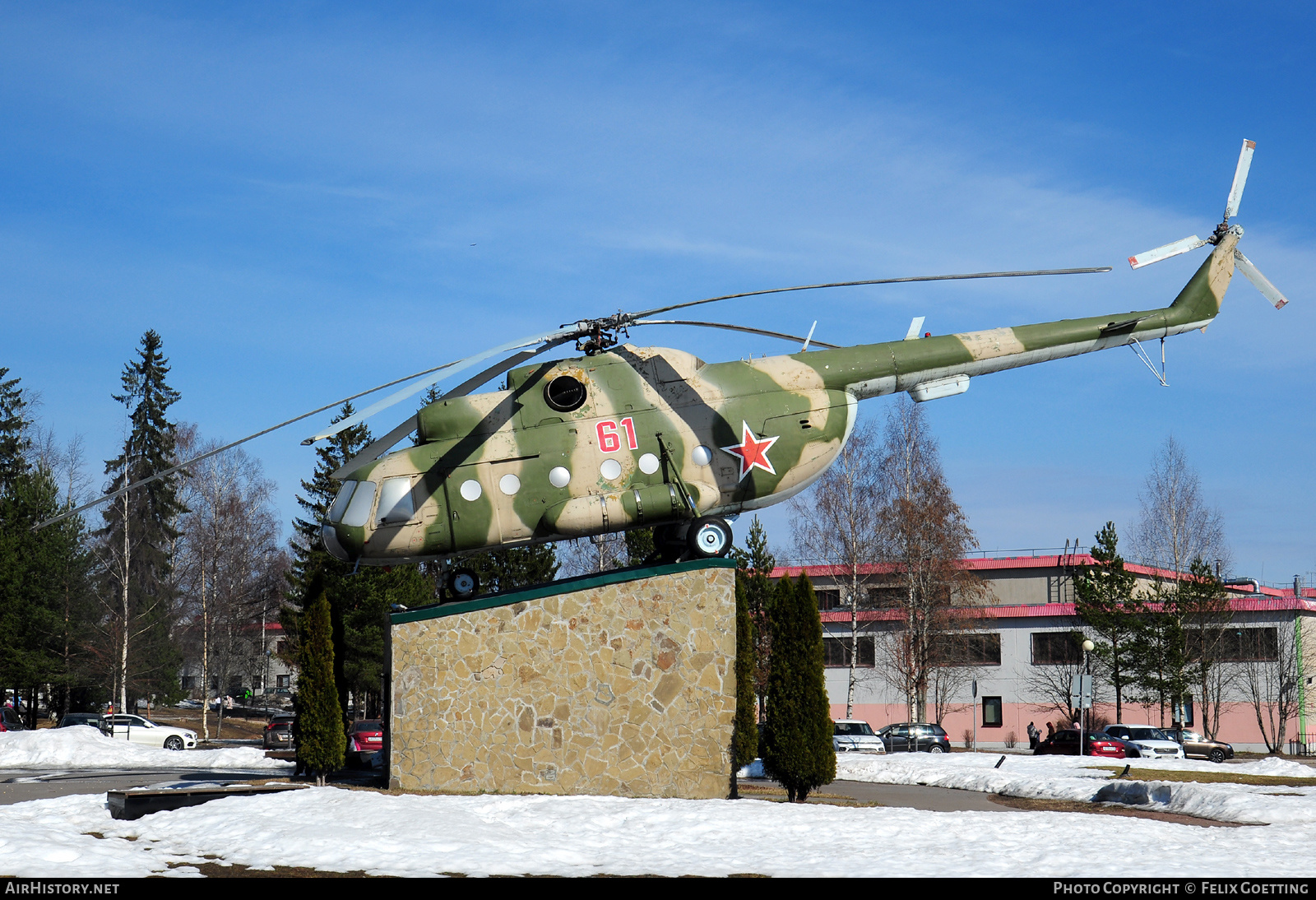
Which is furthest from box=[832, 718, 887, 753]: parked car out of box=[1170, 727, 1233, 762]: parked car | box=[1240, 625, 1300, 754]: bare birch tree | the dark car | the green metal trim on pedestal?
the dark car

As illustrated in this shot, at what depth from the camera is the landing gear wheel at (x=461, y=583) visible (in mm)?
18625

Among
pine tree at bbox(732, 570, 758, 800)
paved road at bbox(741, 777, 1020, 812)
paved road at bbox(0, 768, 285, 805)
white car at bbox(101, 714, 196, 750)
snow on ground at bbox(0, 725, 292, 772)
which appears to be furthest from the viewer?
white car at bbox(101, 714, 196, 750)

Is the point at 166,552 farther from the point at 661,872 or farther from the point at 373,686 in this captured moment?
the point at 661,872

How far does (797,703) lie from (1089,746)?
73.6ft

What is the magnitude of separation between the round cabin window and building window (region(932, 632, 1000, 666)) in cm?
3411

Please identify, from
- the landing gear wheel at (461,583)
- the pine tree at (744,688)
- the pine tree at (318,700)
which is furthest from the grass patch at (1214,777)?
the pine tree at (318,700)

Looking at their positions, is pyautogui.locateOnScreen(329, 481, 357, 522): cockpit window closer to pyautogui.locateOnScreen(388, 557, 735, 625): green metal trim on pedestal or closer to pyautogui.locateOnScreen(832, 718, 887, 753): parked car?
pyautogui.locateOnScreen(388, 557, 735, 625): green metal trim on pedestal

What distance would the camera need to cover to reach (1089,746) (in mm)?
36375

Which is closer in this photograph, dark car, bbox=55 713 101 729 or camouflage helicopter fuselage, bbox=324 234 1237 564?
camouflage helicopter fuselage, bbox=324 234 1237 564

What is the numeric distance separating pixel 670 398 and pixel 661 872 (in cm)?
859

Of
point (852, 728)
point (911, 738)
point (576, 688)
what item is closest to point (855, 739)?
point (852, 728)

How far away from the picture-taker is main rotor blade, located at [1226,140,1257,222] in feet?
72.5

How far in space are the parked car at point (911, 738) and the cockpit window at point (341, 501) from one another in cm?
2676
